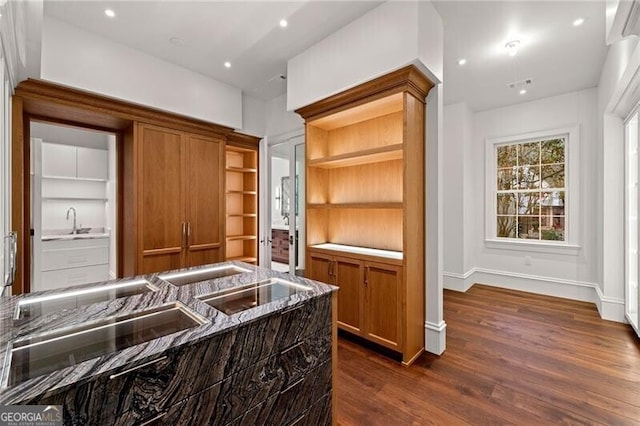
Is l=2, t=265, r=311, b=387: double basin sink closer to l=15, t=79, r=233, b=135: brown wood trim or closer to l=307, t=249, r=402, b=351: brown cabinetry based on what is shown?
l=307, t=249, r=402, b=351: brown cabinetry

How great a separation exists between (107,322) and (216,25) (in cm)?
276

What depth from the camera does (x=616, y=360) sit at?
103 inches

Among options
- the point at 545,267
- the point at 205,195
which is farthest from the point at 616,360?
the point at 205,195

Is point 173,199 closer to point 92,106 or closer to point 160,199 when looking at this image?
point 160,199

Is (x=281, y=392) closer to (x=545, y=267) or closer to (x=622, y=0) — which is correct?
(x=622, y=0)

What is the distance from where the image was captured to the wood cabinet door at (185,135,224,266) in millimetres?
3740

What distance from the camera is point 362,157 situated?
3.01 metres

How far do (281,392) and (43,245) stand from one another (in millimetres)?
4909

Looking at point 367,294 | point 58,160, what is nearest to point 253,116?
point 367,294

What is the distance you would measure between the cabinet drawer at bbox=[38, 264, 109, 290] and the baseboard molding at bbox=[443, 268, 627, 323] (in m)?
5.88

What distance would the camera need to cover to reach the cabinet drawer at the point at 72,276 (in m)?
4.36

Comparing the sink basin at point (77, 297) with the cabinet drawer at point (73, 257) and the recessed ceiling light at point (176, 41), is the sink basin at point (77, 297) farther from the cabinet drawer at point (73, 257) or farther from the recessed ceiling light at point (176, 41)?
the cabinet drawer at point (73, 257)

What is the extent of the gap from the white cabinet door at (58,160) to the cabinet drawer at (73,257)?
4.40 ft

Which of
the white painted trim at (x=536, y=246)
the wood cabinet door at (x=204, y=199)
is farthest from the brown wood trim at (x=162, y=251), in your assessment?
the white painted trim at (x=536, y=246)
